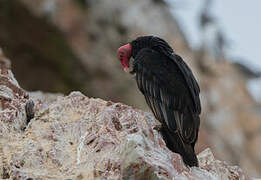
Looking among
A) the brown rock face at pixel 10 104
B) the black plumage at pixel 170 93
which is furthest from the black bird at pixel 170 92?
the brown rock face at pixel 10 104

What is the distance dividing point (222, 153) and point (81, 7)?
7048mm

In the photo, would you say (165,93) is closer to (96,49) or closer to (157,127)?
(157,127)

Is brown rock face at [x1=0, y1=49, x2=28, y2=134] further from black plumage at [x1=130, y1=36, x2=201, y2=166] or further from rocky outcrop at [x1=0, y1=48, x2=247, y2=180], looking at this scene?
black plumage at [x1=130, y1=36, x2=201, y2=166]

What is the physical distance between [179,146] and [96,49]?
12169 mm

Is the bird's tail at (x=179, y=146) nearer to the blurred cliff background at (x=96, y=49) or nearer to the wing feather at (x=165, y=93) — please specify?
the wing feather at (x=165, y=93)

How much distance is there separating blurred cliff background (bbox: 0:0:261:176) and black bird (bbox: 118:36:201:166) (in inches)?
377

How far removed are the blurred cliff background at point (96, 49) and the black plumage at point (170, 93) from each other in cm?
961

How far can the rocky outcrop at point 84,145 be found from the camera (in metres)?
5.20

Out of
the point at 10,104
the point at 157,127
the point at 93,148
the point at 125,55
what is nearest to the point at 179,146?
the point at 157,127

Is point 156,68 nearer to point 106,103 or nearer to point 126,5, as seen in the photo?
point 106,103

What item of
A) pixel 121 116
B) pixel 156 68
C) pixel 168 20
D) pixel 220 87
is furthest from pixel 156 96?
pixel 220 87

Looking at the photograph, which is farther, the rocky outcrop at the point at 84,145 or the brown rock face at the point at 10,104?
the brown rock face at the point at 10,104

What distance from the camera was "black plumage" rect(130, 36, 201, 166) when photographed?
21.0 ft

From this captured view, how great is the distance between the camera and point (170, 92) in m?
6.80
